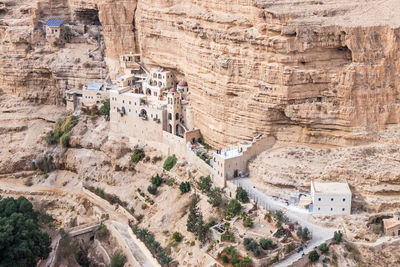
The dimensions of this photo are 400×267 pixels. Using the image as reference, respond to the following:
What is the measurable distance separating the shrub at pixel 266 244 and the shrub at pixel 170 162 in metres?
11.9

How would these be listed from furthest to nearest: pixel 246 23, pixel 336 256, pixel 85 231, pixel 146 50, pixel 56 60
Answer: pixel 56 60 → pixel 146 50 → pixel 85 231 → pixel 246 23 → pixel 336 256

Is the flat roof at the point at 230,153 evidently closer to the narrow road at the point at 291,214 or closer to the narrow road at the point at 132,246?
the narrow road at the point at 291,214

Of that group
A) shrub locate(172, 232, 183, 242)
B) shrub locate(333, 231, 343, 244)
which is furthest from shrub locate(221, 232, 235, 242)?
shrub locate(333, 231, 343, 244)

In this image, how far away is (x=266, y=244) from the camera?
30391mm

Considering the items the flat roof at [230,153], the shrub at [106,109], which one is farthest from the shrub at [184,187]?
the shrub at [106,109]

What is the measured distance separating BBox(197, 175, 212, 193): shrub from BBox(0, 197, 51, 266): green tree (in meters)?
10.3

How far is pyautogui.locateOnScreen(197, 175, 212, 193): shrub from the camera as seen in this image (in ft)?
119

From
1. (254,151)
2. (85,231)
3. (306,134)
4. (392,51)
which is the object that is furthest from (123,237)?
(392,51)

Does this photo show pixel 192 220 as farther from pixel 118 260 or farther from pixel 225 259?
pixel 118 260

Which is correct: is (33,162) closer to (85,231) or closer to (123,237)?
(85,231)

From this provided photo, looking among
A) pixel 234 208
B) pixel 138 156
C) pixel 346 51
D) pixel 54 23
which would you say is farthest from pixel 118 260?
pixel 54 23

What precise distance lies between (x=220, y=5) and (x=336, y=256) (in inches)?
703

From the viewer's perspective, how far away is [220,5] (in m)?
37.2

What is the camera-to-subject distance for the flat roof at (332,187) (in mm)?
32188
